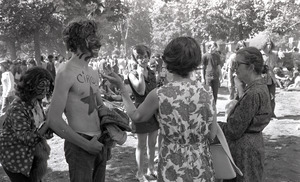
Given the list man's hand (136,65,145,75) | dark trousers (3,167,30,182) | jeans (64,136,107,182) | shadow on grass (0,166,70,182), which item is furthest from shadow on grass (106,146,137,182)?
jeans (64,136,107,182)

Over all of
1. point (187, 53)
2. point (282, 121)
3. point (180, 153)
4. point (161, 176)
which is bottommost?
point (282, 121)

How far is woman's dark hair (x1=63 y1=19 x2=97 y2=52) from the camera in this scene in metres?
2.65

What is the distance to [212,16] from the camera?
95.1 feet

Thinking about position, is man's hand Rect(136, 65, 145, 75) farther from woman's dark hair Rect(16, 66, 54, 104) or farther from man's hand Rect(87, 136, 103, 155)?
man's hand Rect(87, 136, 103, 155)

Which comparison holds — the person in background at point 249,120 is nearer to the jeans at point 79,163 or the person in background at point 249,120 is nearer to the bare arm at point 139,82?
the jeans at point 79,163

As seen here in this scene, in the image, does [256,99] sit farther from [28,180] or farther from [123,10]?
[123,10]

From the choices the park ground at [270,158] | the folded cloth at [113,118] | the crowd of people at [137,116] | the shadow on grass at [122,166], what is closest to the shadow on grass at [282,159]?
the park ground at [270,158]

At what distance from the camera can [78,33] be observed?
265 cm

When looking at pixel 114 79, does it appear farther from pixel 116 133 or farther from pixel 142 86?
pixel 142 86

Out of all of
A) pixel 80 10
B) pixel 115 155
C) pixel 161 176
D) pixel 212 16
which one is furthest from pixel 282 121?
pixel 212 16

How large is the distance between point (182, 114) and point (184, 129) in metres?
0.11

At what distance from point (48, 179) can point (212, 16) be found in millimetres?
25610

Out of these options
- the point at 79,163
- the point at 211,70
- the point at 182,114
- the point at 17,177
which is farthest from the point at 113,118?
the point at 211,70

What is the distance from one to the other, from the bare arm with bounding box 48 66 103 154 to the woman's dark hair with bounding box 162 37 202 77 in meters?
0.73
